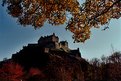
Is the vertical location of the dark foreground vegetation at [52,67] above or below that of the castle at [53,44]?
below

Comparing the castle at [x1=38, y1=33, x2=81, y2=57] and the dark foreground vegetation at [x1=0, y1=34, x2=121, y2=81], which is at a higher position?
the castle at [x1=38, y1=33, x2=81, y2=57]

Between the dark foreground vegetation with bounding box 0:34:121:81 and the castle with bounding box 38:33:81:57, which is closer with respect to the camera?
the dark foreground vegetation with bounding box 0:34:121:81

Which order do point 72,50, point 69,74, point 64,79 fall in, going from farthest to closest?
point 72,50 → point 69,74 → point 64,79

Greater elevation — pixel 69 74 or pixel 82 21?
pixel 69 74

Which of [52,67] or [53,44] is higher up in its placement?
[53,44]

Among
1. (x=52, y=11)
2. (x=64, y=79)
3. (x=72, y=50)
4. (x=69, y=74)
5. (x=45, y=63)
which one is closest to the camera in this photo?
(x=52, y=11)

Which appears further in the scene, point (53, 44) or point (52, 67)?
point (53, 44)

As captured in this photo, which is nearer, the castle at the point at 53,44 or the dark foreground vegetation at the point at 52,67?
the dark foreground vegetation at the point at 52,67

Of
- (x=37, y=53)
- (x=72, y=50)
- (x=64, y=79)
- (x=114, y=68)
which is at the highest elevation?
(x=72, y=50)

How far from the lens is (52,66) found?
3642 inches

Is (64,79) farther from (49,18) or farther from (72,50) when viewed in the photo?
(49,18)

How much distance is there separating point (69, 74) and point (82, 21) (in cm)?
7212

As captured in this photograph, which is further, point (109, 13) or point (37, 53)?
point (37, 53)

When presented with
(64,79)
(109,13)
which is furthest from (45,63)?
(109,13)
